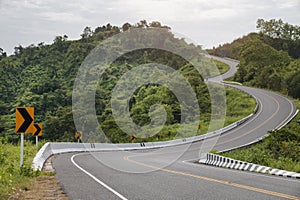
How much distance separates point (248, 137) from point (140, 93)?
21.1 metres

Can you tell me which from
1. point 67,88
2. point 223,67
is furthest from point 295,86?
point 223,67

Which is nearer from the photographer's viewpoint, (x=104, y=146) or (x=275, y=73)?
(x=104, y=146)

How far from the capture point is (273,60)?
81.4m

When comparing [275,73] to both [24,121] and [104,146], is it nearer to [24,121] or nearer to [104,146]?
[104,146]

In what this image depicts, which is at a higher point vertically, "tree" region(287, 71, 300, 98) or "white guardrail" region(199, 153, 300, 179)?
"tree" region(287, 71, 300, 98)

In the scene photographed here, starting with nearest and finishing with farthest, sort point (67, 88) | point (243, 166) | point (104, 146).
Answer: point (243, 166)
point (104, 146)
point (67, 88)

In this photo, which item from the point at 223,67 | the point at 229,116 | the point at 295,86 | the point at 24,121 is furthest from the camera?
the point at 223,67

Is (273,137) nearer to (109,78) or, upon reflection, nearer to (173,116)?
(173,116)

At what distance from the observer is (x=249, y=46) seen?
278 feet

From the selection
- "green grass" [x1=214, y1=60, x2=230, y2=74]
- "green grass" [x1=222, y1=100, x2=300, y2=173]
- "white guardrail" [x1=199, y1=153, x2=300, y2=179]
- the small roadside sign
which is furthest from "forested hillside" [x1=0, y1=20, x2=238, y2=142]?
the small roadside sign

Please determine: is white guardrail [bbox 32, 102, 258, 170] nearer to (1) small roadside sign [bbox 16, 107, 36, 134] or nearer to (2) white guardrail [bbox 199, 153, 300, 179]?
(1) small roadside sign [bbox 16, 107, 36, 134]

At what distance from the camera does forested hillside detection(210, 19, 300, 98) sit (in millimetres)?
69438

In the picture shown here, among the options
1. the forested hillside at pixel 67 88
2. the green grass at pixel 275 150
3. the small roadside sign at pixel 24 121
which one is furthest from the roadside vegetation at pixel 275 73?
the small roadside sign at pixel 24 121

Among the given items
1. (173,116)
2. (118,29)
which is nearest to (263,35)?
(118,29)
